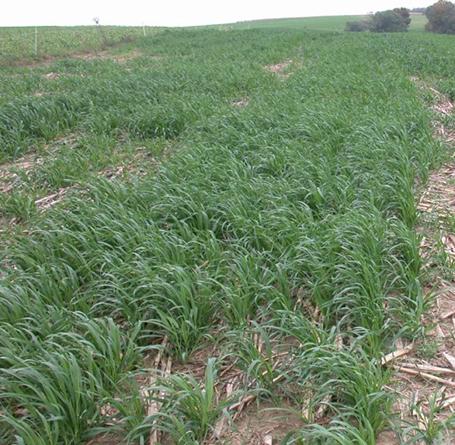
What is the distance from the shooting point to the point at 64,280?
292 centimetres

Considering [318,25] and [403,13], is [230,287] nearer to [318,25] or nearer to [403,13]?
[403,13]

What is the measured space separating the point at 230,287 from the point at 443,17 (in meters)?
49.0

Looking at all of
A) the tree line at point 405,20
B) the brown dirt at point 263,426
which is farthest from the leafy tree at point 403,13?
the brown dirt at point 263,426

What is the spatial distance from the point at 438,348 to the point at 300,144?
3.10m

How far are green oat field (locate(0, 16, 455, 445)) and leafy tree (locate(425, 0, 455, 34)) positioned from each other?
44611 millimetres

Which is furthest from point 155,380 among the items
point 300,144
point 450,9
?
point 450,9

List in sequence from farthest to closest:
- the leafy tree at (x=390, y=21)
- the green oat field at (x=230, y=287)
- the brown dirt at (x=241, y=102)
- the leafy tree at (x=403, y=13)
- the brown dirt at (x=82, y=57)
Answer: the leafy tree at (x=403, y=13) → the leafy tree at (x=390, y=21) → the brown dirt at (x=82, y=57) → the brown dirt at (x=241, y=102) → the green oat field at (x=230, y=287)

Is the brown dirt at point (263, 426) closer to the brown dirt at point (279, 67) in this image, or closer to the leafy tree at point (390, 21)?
the brown dirt at point (279, 67)

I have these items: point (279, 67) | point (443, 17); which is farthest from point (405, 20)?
point (279, 67)

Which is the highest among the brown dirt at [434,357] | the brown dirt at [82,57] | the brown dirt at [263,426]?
the brown dirt at [82,57]

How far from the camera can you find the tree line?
44031 millimetres

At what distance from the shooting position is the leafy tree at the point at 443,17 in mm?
43844

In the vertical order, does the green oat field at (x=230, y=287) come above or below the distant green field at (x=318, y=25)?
below

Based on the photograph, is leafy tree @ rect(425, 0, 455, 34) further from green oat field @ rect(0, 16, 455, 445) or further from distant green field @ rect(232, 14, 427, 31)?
green oat field @ rect(0, 16, 455, 445)
